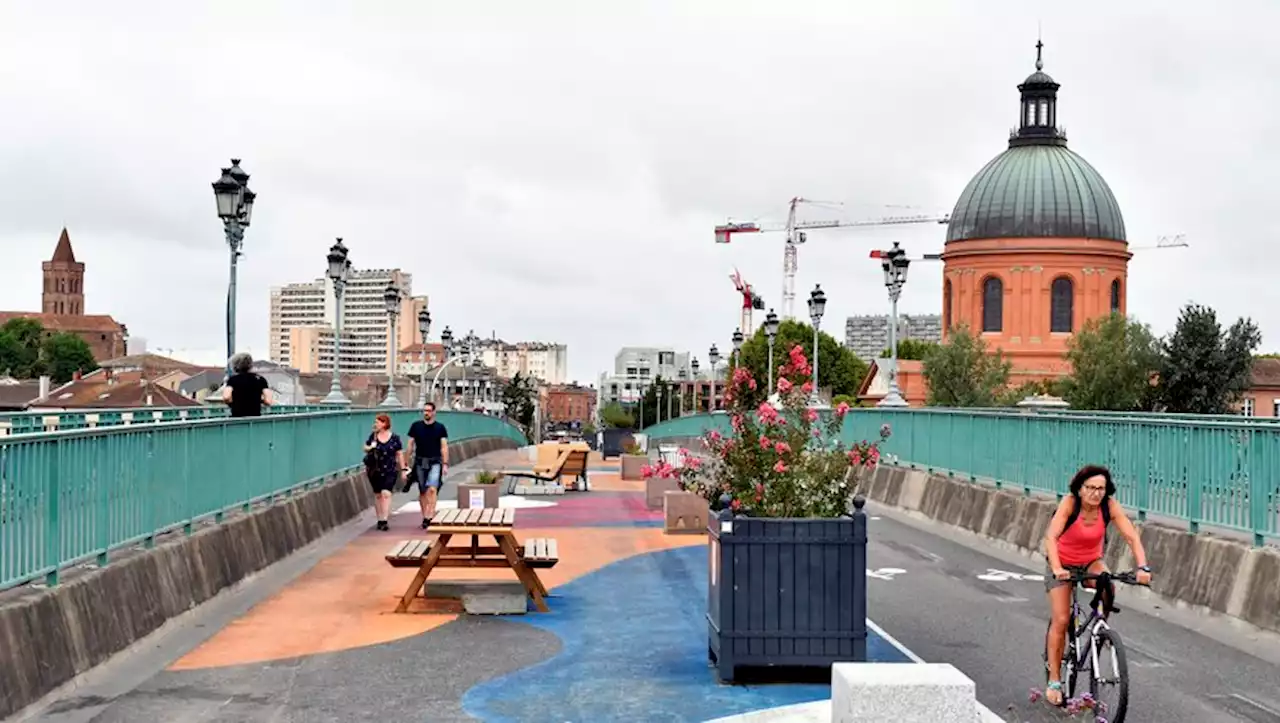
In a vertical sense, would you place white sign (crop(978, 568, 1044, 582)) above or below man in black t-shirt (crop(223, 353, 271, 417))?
below

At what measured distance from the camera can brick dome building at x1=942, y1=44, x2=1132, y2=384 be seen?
99562 millimetres

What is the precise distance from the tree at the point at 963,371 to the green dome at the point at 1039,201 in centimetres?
909

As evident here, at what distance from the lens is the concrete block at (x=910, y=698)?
761 cm

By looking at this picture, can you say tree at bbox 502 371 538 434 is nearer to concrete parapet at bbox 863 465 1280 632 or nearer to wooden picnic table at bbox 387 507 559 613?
concrete parapet at bbox 863 465 1280 632

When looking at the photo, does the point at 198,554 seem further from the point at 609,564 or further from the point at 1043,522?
the point at 1043,522

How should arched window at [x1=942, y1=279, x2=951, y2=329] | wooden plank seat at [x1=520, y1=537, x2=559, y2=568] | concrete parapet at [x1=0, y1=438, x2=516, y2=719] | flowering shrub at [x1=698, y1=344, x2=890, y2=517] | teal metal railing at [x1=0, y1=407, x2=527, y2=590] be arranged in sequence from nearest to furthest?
1. concrete parapet at [x1=0, y1=438, x2=516, y2=719]
2. teal metal railing at [x1=0, y1=407, x2=527, y2=590]
3. flowering shrub at [x1=698, y1=344, x2=890, y2=517]
4. wooden plank seat at [x1=520, y1=537, x2=559, y2=568]
5. arched window at [x1=942, y1=279, x2=951, y2=329]

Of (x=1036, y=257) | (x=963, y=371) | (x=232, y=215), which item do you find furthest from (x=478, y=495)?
(x=1036, y=257)

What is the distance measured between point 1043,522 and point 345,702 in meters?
11.8

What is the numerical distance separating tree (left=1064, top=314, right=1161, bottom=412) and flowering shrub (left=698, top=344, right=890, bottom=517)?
7626 centimetres

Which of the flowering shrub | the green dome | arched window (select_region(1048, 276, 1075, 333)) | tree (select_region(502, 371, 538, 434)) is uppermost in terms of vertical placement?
the green dome

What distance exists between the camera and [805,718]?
9.06 m

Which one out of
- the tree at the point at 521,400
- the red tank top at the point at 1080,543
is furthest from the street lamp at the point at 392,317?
the tree at the point at 521,400

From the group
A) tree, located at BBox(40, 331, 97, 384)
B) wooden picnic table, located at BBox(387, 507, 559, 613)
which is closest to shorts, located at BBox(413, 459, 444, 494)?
wooden picnic table, located at BBox(387, 507, 559, 613)

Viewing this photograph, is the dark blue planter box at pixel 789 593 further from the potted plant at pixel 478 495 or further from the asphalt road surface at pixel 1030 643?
the potted plant at pixel 478 495
